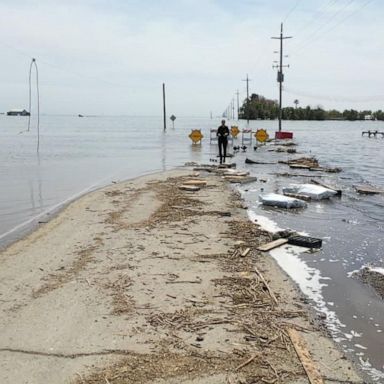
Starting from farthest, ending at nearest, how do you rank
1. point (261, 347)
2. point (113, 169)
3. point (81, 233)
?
point (113, 169)
point (81, 233)
point (261, 347)

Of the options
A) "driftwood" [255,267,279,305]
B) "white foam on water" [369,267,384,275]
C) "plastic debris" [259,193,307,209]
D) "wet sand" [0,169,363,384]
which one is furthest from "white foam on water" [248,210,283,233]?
"driftwood" [255,267,279,305]

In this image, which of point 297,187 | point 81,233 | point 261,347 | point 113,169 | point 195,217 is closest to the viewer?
point 261,347

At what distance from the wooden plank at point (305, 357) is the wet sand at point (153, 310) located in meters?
0.05

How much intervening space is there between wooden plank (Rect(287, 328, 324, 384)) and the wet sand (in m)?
0.05

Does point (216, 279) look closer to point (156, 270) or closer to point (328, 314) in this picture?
point (156, 270)

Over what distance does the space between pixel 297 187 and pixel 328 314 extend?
10500mm

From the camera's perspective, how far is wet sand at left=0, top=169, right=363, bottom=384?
15.0 feet

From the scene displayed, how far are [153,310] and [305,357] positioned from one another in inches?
73.5

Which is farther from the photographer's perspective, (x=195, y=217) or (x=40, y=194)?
(x=40, y=194)

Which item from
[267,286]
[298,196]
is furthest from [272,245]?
[298,196]

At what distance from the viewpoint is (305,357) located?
4801 mm

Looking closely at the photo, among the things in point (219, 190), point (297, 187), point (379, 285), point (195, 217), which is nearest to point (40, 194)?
point (219, 190)

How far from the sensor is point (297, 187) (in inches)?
645

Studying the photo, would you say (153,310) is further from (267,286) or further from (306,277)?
(306,277)
